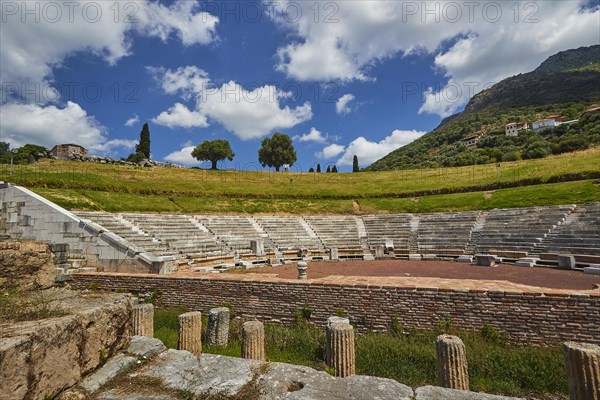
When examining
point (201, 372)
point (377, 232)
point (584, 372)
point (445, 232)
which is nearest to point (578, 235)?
point (445, 232)

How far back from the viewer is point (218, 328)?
8.14 meters

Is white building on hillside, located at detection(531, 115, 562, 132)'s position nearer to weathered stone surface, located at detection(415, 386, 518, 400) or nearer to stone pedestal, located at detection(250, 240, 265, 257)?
stone pedestal, located at detection(250, 240, 265, 257)

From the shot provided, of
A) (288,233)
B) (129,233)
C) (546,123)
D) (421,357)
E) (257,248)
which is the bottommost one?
(421,357)

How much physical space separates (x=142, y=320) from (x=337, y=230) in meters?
22.2

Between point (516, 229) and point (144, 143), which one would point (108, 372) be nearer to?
point (516, 229)

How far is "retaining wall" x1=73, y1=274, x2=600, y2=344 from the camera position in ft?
24.6

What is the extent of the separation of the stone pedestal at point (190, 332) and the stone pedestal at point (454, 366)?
16.3 feet

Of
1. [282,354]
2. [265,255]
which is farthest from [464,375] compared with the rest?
[265,255]

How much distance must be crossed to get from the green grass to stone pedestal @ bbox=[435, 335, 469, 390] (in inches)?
37.5

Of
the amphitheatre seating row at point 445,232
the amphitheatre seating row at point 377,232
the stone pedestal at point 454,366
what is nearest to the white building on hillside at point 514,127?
the amphitheatre seating row at point 445,232

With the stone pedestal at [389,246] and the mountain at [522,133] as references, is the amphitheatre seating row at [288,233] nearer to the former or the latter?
the stone pedestal at [389,246]

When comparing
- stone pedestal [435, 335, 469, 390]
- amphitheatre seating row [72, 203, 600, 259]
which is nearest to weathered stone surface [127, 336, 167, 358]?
stone pedestal [435, 335, 469, 390]

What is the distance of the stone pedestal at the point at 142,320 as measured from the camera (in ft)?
23.3

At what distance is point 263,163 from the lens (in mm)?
75875
